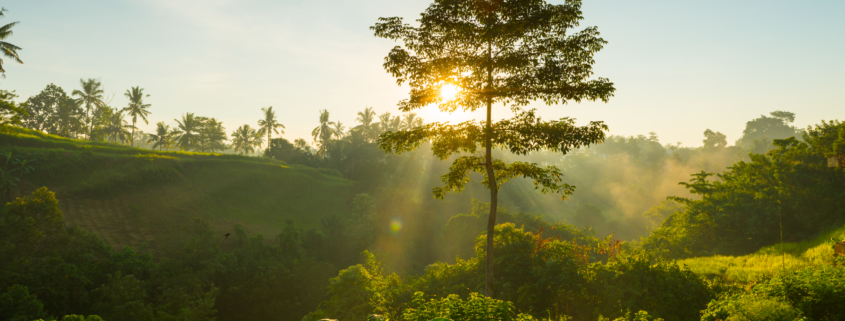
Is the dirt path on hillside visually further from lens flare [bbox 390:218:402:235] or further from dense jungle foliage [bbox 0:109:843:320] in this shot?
lens flare [bbox 390:218:402:235]

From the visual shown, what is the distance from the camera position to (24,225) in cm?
1795

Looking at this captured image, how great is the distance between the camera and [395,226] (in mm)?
38281

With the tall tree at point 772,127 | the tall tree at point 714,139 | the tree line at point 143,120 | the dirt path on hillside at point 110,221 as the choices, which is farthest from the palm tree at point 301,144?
the tall tree at point 772,127

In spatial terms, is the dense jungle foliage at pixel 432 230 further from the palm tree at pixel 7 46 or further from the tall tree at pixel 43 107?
the tall tree at pixel 43 107

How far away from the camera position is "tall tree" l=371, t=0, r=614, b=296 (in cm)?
862

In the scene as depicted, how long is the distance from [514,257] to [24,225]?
22.6m

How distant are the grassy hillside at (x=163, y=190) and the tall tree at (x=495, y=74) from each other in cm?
2603

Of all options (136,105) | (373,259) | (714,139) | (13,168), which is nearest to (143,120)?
(136,105)

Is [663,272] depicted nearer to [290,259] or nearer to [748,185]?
[748,185]

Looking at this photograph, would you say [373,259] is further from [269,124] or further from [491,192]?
[269,124]

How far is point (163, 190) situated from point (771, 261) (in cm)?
4589

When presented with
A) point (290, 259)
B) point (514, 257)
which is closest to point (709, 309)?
point (514, 257)

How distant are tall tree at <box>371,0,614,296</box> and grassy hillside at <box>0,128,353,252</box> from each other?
26034 millimetres

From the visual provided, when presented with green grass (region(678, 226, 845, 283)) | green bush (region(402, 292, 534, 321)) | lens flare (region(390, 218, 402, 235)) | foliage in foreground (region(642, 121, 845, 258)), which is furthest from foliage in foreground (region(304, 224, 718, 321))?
lens flare (region(390, 218, 402, 235))
